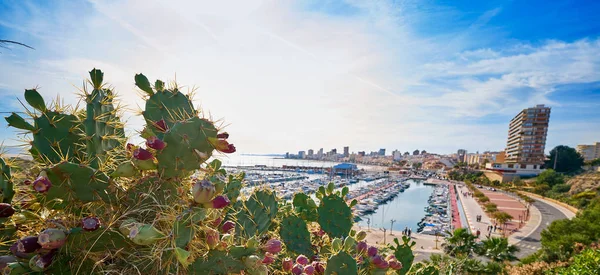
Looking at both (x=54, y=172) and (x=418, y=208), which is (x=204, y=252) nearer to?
(x=54, y=172)

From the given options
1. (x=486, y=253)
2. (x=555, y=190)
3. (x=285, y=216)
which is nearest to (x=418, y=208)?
(x=555, y=190)

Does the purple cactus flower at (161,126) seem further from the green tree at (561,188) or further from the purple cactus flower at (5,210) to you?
the green tree at (561,188)

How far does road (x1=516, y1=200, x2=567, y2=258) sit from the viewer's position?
1452cm

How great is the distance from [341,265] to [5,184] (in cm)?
136

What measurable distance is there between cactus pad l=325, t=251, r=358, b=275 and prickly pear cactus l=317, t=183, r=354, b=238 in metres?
0.86

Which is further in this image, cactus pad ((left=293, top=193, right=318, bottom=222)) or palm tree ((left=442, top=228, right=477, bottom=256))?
palm tree ((left=442, top=228, right=477, bottom=256))

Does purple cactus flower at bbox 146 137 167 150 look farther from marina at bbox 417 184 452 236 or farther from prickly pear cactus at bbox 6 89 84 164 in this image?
marina at bbox 417 184 452 236

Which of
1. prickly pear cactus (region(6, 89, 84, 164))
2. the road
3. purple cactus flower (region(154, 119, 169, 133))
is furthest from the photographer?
the road

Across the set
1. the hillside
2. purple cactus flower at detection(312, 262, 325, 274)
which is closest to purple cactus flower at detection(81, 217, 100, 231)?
purple cactus flower at detection(312, 262, 325, 274)

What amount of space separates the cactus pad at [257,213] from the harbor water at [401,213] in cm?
2146

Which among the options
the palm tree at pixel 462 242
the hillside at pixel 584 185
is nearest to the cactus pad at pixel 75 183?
the palm tree at pixel 462 242

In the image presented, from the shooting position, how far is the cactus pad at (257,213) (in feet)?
5.34

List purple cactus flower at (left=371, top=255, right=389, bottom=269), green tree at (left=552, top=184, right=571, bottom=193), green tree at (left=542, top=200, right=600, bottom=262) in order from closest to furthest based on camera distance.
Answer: purple cactus flower at (left=371, top=255, right=389, bottom=269), green tree at (left=542, top=200, right=600, bottom=262), green tree at (left=552, top=184, right=571, bottom=193)

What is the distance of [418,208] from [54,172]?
36228 millimetres
